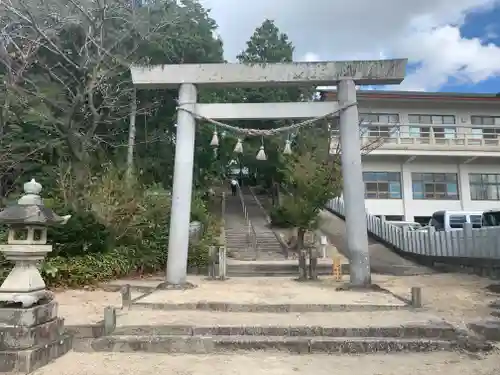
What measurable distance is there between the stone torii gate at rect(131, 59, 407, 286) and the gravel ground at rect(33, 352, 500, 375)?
4675 millimetres

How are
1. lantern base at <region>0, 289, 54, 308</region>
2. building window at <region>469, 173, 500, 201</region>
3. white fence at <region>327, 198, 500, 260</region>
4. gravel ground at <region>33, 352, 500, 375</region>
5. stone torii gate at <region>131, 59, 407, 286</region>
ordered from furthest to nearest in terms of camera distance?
building window at <region>469, 173, 500, 201</region> → white fence at <region>327, 198, 500, 260</region> → stone torii gate at <region>131, 59, 407, 286</region> → lantern base at <region>0, 289, 54, 308</region> → gravel ground at <region>33, 352, 500, 375</region>

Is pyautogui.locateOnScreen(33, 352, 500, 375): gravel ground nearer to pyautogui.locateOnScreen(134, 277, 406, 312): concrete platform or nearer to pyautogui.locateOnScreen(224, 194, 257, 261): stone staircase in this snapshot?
pyautogui.locateOnScreen(134, 277, 406, 312): concrete platform

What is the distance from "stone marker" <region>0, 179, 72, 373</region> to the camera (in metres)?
5.04

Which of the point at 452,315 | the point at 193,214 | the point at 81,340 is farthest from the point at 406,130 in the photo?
the point at 81,340

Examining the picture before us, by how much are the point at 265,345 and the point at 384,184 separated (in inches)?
860

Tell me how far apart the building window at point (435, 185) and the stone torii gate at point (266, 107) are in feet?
55.5

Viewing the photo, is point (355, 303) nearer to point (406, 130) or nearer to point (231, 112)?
point (231, 112)

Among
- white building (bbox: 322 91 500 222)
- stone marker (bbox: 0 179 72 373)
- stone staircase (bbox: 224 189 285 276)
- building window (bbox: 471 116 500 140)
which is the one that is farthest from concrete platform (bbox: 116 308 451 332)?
building window (bbox: 471 116 500 140)

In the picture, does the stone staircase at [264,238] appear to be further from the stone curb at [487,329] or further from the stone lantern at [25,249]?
the stone lantern at [25,249]

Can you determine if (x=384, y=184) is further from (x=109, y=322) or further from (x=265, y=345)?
(x=109, y=322)

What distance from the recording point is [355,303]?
7.87m

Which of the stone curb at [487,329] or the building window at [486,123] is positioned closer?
the stone curb at [487,329]

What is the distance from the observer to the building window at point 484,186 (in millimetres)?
26250

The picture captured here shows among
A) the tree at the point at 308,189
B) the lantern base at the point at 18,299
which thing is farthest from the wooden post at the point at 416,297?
the tree at the point at 308,189
